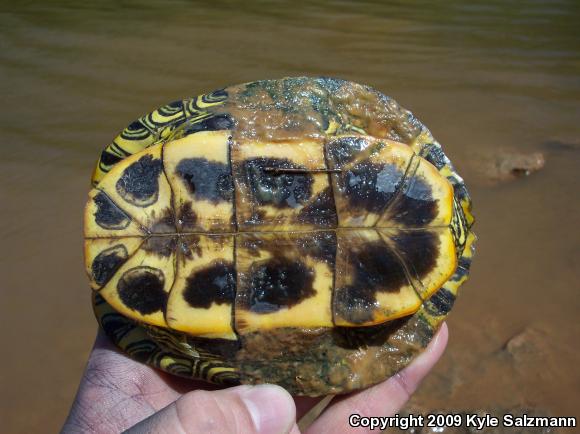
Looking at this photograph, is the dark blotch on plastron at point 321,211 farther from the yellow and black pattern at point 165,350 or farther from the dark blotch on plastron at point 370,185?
the yellow and black pattern at point 165,350

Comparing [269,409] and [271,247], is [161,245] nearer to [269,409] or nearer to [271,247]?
[271,247]

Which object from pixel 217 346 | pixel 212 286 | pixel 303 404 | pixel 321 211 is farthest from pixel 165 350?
pixel 321 211

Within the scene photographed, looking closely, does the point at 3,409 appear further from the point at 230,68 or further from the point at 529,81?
the point at 529,81

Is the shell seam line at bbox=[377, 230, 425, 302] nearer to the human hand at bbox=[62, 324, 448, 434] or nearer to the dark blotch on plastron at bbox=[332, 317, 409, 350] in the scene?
the dark blotch on plastron at bbox=[332, 317, 409, 350]

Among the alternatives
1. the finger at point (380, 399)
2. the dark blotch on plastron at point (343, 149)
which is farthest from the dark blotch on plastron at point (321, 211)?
the finger at point (380, 399)

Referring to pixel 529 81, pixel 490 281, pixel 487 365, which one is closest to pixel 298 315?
pixel 487 365

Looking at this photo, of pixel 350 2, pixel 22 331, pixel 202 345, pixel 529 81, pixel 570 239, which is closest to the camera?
pixel 202 345
